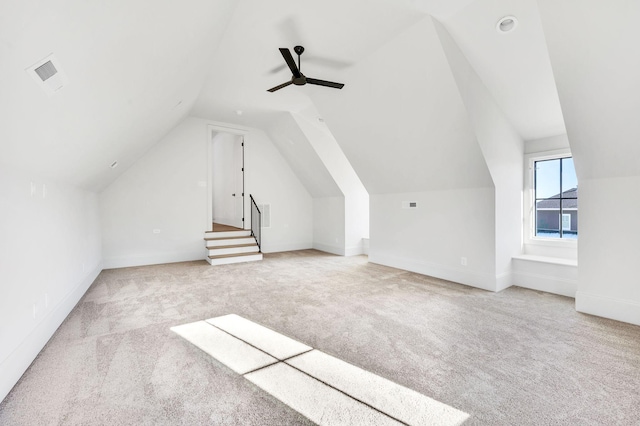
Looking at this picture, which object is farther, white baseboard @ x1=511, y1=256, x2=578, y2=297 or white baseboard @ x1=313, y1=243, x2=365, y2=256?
white baseboard @ x1=313, y1=243, x2=365, y2=256

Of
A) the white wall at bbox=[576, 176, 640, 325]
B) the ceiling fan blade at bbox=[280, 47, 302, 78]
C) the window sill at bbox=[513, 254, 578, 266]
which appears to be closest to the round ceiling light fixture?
the white wall at bbox=[576, 176, 640, 325]

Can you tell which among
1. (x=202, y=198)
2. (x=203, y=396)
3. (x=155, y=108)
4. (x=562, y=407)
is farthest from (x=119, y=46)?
(x=202, y=198)

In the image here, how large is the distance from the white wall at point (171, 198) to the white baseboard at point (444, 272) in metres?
3.27

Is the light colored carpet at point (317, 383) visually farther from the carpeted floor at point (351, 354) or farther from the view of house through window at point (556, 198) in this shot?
the view of house through window at point (556, 198)

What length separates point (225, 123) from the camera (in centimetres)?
722

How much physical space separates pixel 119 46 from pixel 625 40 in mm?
3763

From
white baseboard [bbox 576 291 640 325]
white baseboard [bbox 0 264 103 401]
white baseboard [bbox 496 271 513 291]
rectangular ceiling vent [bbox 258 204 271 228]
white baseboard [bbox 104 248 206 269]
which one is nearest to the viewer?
white baseboard [bbox 0 264 103 401]

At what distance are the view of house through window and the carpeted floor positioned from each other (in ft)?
3.73

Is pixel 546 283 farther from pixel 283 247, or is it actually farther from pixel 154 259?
pixel 154 259

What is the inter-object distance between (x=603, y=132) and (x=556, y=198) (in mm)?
1905

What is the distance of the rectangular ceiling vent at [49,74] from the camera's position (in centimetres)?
150

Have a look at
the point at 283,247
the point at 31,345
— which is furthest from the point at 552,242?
the point at 31,345

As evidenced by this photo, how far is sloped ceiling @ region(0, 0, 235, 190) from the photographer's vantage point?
1351mm

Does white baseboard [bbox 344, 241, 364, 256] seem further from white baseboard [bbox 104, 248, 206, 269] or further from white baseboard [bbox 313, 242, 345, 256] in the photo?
white baseboard [bbox 104, 248, 206, 269]
